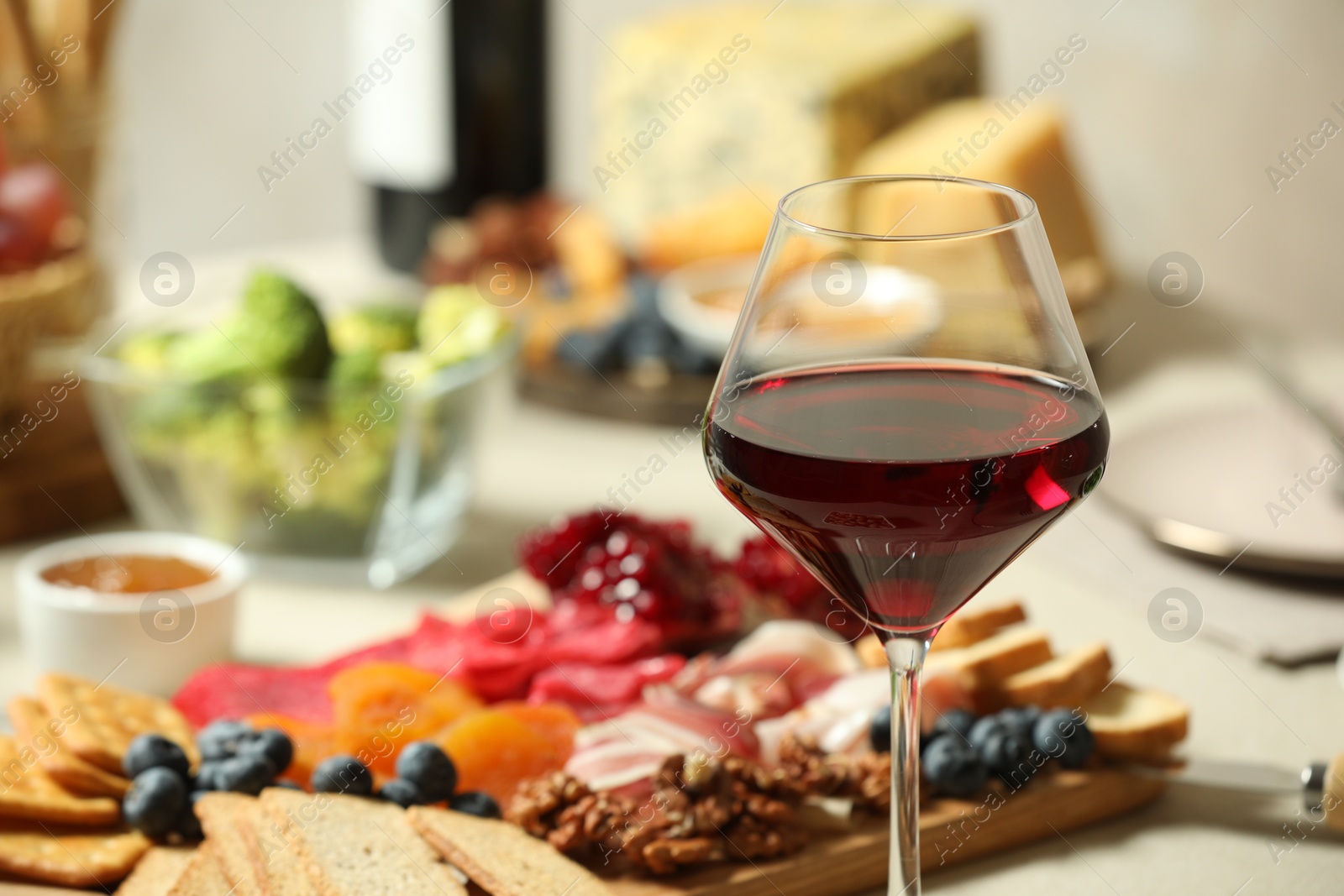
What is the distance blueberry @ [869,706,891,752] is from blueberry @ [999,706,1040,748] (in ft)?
0.24

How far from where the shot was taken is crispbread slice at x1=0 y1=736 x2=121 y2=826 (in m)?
0.74

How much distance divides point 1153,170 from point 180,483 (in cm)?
141

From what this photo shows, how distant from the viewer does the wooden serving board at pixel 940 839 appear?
0.73 metres

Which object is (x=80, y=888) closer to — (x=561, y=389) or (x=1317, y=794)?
(x=1317, y=794)

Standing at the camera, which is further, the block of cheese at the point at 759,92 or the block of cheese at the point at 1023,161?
the block of cheese at the point at 759,92

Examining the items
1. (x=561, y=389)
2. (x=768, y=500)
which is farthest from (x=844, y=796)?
(x=561, y=389)

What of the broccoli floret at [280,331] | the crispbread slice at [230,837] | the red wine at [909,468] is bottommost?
the crispbread slice at [230,837]

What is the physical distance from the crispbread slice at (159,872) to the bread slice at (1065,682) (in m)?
0.49

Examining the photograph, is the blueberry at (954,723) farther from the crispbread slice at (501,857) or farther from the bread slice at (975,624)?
the crispbread slice at (501,857)

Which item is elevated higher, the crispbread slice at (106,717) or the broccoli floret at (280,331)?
the broccoli floret at (280,331)

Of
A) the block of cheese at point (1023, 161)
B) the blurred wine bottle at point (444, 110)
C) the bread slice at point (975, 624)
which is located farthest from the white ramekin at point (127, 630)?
the block of cheese at point (1023, 161)

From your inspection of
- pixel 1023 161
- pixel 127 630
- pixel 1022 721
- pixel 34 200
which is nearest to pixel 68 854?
pixel 127 630

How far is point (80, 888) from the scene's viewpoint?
0.72m

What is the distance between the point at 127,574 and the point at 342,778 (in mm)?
344
